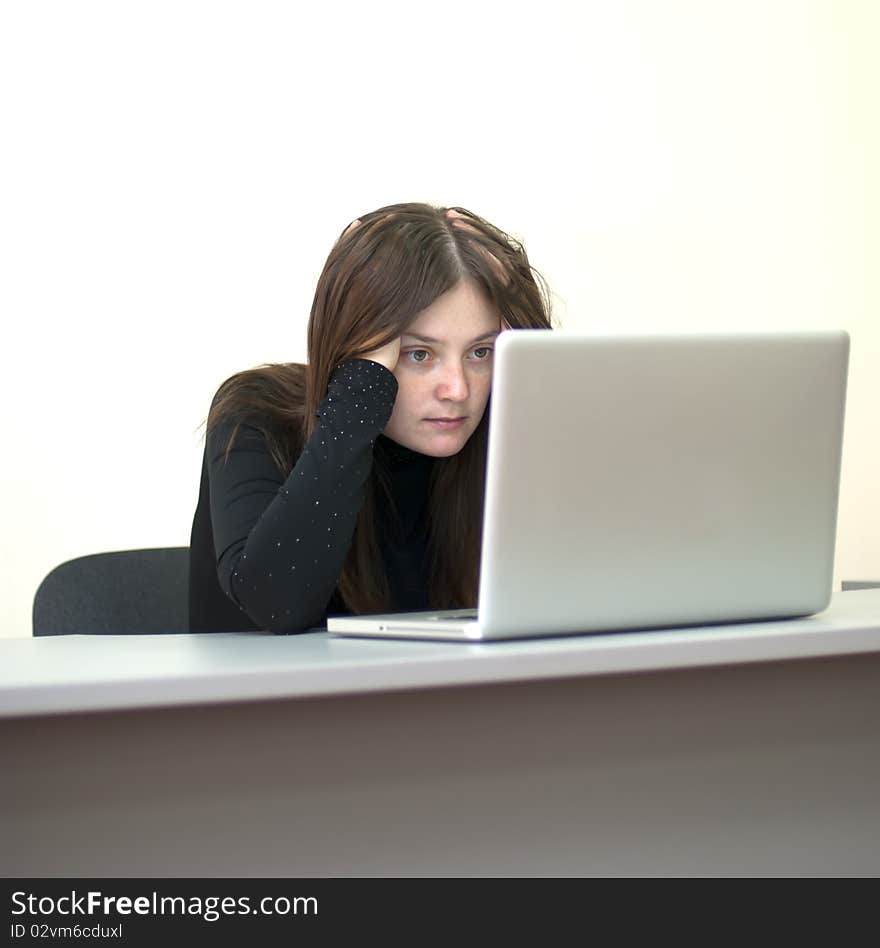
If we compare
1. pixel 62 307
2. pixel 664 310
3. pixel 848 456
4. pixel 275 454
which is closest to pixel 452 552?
pixel 275 454

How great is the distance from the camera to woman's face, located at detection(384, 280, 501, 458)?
4.45ft

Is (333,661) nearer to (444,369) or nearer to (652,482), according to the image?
(652,482)

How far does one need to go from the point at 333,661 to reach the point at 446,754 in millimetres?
121

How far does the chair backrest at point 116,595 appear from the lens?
151cm

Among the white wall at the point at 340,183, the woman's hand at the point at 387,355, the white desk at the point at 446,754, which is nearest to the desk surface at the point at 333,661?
the white desk at the point at 446,754

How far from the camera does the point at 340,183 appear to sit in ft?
8.54

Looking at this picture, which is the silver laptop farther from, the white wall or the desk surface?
the white wall

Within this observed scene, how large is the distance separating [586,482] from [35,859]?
17.9 inches

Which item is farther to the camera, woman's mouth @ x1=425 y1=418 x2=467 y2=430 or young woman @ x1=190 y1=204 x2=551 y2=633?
woman's mouth @ x1=425 y1=418 x2=467 y2=430

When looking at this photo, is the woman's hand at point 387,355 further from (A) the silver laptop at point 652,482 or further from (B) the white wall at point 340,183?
(B) the white wall at point 340,183

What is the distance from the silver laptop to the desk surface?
0.03m

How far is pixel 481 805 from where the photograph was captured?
2.89 feet

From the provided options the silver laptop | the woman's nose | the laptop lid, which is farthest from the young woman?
the laptop lid

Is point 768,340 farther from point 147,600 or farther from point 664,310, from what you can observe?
point 664,310
